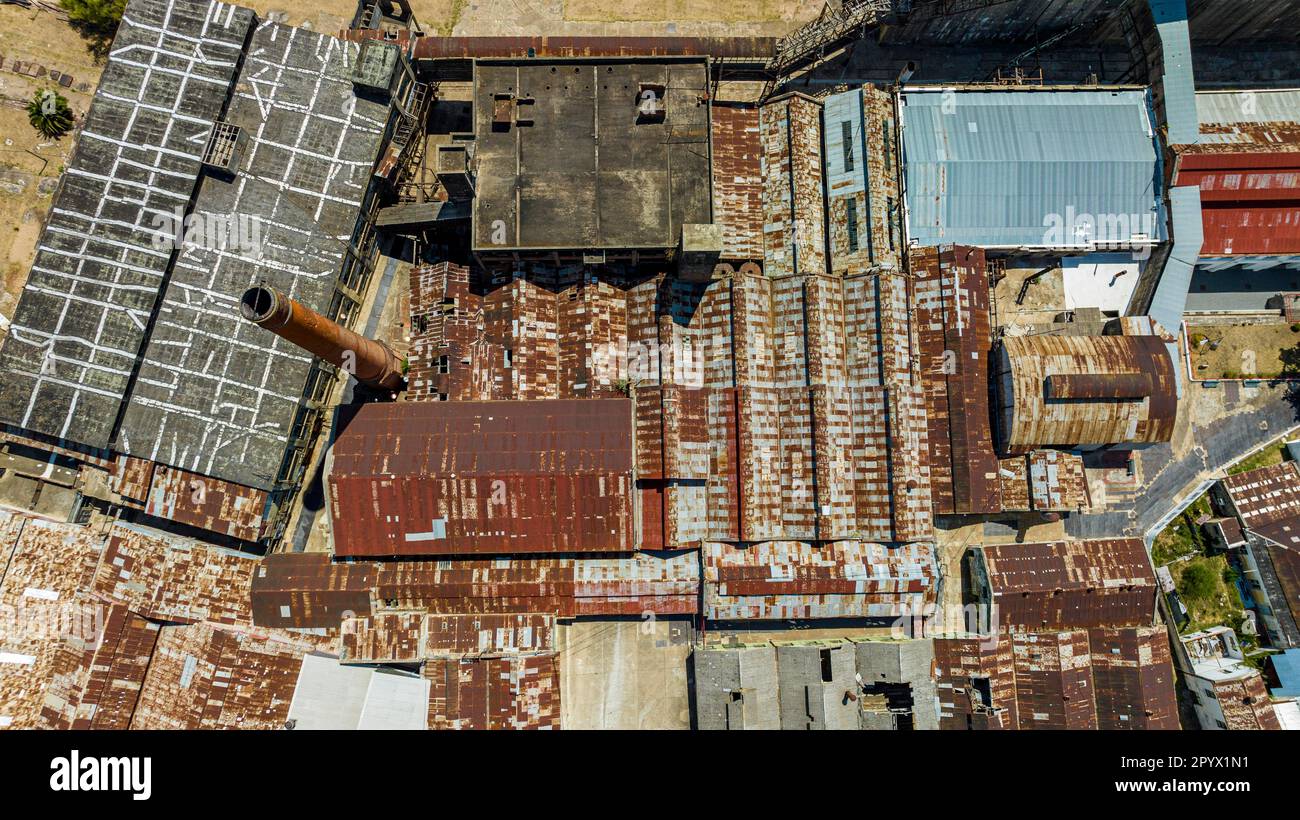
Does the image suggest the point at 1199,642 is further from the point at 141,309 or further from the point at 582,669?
the point at 141,309

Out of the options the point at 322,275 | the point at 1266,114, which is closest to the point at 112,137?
the point at 322,275

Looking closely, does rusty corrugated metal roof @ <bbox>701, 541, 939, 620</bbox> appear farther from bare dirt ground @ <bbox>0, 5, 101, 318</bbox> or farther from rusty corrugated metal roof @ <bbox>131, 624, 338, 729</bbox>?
bare dirt ground @ <bbox>0, 5, 101, 318</bbox>

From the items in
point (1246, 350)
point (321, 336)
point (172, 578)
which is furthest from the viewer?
point (1246, 350)

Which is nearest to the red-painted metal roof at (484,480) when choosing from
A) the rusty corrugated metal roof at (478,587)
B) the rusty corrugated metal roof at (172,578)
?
the rusty corrugated metal roof at (478,587)

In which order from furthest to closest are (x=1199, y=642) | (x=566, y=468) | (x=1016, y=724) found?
1. (x=1199, y=642)
2. (x=1016, y=724)
3. (x=566, y=468)

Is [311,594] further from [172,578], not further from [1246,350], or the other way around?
[1246,350]

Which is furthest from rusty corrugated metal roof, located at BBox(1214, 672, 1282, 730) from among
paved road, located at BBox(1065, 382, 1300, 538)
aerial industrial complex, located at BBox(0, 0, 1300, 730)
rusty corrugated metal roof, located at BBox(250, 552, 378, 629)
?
rusty corrugated metal roof, located at BBox(250, 552, 378, 629)

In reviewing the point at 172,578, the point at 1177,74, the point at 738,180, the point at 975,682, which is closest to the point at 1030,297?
the point at 1177,74
